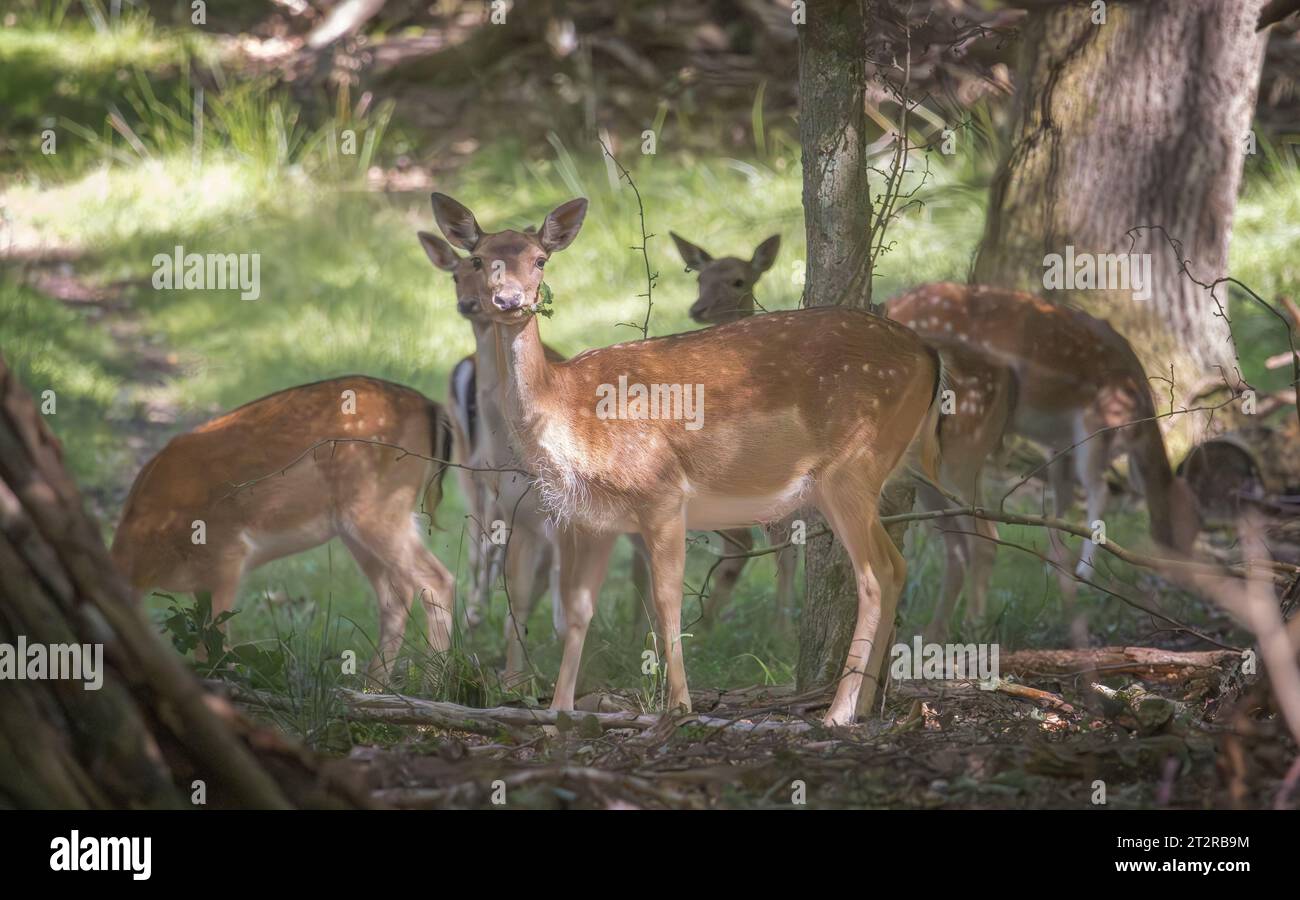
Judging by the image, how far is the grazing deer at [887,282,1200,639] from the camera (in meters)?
8.59

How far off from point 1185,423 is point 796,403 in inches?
178

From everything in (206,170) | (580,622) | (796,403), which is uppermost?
(206,170)

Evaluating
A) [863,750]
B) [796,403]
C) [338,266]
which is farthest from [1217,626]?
[338,266]

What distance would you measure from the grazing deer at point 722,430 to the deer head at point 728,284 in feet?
8.06

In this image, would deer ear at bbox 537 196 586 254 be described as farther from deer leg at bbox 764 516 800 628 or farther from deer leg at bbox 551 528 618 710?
deer leg at bbox 764 516 800 628

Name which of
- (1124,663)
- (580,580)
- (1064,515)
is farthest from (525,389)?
(1064,515)

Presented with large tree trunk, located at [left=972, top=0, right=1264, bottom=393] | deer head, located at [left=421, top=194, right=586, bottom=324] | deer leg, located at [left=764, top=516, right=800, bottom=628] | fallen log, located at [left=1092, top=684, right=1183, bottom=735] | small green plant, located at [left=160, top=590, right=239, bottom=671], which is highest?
large tree trunk, located at [left=972, top=0, right=1264, bottom=393]

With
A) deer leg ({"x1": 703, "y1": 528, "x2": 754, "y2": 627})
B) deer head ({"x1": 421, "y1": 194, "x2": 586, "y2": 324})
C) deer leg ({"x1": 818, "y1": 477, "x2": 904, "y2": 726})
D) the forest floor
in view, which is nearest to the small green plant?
the forest floor

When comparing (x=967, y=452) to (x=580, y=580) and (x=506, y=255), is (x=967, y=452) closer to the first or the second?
(x=580, y=580)

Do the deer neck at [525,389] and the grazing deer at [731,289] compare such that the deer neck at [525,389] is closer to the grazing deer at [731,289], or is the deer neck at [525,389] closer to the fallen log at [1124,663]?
the fallen log at [1124,663]

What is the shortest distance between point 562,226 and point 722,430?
1.13 m

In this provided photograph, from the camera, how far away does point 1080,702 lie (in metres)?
5.60

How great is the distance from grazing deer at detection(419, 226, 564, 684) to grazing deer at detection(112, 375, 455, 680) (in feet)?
0.99

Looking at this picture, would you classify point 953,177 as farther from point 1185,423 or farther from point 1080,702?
point 1080,702
